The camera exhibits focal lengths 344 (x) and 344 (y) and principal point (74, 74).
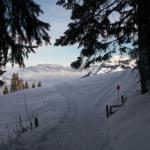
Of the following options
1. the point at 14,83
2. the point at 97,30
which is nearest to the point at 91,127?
the point at 97,30

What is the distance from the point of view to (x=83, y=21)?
1558 centimetres

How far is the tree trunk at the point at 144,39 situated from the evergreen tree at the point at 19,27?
4.26 meters

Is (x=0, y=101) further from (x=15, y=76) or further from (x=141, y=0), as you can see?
(x=15, y=76)

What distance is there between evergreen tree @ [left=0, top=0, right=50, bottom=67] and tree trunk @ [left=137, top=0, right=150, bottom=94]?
426cm

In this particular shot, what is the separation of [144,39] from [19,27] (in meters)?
6.36

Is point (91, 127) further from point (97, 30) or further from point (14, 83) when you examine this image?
point (14, 83)

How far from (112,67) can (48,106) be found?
133 metres

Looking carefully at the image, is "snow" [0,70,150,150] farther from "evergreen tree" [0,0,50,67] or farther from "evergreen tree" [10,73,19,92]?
"evergreen tree" [10,73,19,92]

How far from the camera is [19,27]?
29.8 feet

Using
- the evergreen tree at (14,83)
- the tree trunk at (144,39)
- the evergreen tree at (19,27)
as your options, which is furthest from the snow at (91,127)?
the evergreen tree at (14,83)

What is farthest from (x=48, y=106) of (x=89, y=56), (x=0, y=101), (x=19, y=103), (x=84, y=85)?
(x=89, y=56)

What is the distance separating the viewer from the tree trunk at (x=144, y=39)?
12.3 meters

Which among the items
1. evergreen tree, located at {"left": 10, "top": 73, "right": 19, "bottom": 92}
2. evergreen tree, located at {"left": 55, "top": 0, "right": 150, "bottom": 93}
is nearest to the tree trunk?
evergreen tree, located at {"left": 55, "top": 0, "right": 150, "bottom": 93}

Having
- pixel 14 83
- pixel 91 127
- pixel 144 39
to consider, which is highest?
pixel 144 39
